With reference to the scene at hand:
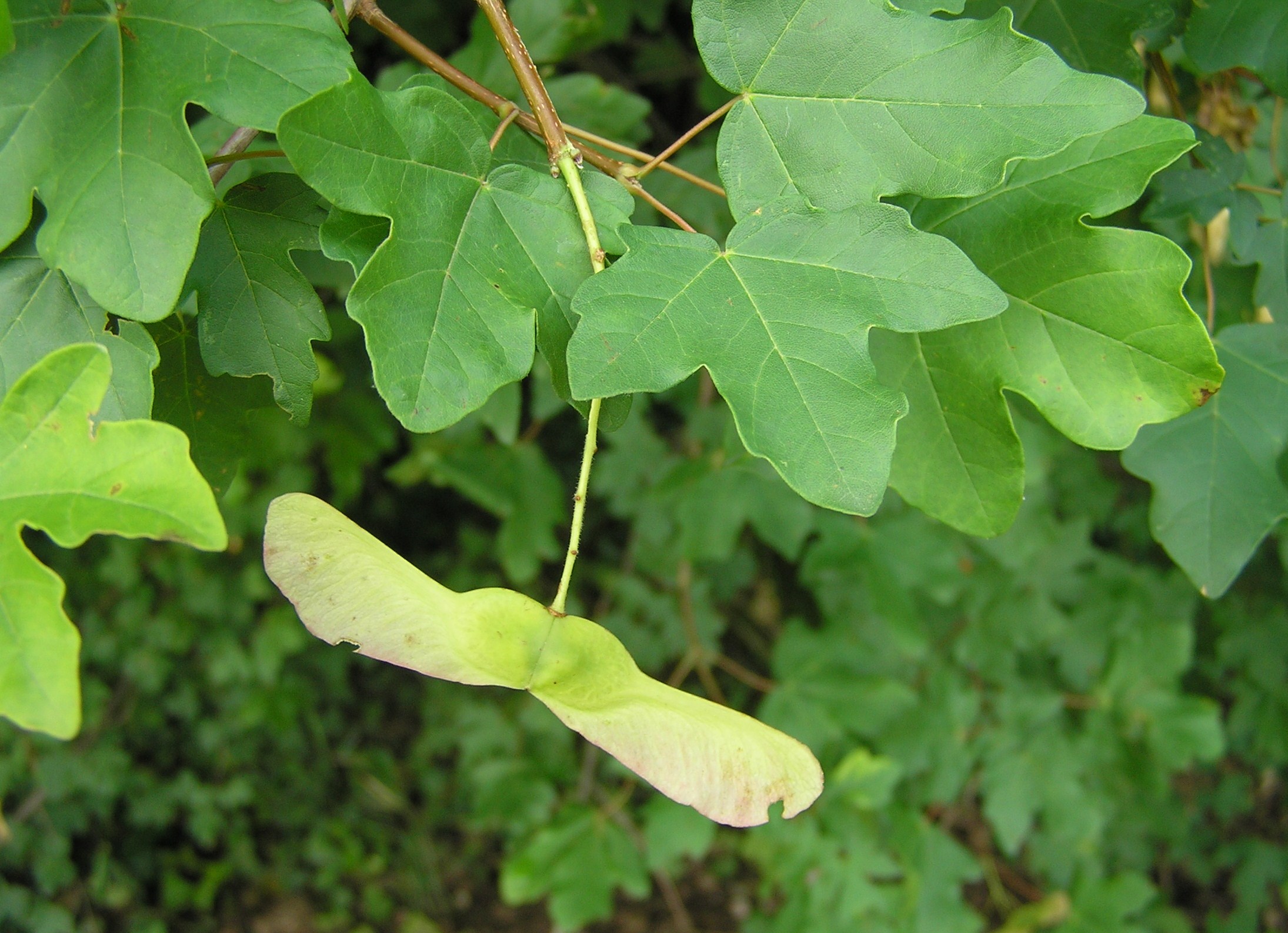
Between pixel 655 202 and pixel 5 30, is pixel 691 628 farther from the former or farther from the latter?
pixel 5 30

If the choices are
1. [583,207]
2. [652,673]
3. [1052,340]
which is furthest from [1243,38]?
[652,673]

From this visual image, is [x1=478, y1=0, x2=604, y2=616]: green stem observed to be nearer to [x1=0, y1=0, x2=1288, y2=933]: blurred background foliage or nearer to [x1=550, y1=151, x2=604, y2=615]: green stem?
[x1=550, y1=151, x2=604, y2=615]: green stem

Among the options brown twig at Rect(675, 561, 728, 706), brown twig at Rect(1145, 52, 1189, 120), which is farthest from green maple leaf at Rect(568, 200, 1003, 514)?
brown twig at Rect(675, 561, 728, 706)

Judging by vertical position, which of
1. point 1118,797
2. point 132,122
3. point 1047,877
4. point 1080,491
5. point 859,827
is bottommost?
point 1047,877

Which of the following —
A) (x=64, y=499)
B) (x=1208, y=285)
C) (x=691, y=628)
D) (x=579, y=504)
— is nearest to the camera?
(x=64, y=499)

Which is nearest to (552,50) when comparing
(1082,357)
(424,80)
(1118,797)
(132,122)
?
(424,80)

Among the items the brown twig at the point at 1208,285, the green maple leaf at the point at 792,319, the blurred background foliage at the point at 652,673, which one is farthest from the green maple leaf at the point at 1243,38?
the blurred background foliage at the point at 652,673

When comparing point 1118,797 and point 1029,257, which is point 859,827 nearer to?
point 1118,797
